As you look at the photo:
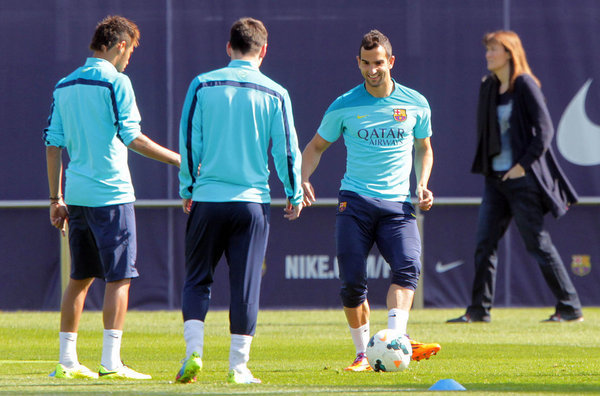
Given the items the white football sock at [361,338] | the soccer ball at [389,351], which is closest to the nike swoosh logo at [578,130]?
the white football sock at [361,338]

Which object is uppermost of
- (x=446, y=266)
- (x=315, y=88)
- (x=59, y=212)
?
(x=315, y=88)

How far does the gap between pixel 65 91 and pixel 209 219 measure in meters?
1.15

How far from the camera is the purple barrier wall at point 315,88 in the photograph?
11812 mm

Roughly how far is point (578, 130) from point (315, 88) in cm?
274

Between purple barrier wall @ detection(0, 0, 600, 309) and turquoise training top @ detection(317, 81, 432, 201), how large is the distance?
4822 millimetres

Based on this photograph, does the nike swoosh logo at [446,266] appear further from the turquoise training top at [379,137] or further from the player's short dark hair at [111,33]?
the player's short dark hair at [111,33]

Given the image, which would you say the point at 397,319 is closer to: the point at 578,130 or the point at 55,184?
the point at 55,184

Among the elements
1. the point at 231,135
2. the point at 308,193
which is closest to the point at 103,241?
the point at 231,135

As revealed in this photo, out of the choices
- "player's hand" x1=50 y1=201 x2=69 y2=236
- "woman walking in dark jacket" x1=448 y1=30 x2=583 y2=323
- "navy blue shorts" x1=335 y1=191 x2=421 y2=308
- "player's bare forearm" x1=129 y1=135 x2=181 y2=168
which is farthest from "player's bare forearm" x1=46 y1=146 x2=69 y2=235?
"woman walking in dark jacket" x1=448 y1=30 x2=583 y2=323

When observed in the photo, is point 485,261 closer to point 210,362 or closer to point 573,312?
point 573,312

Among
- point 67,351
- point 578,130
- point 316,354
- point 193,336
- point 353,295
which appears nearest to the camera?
point 193,336

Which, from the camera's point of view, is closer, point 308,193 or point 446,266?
point 308,193

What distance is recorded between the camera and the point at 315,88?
39.3 ft

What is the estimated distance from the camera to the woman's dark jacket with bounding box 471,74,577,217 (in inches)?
400
